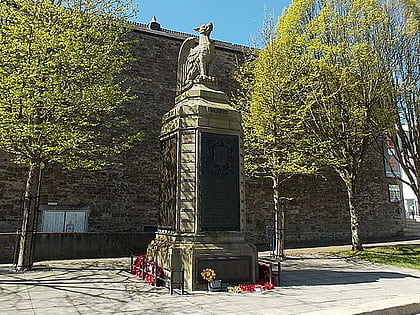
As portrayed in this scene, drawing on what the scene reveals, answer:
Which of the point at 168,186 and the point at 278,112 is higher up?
the point at 278,112

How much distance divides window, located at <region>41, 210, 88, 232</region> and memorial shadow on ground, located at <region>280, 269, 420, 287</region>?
10.6m

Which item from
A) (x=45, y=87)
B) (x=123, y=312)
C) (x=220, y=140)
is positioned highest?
(x=45, y=87)

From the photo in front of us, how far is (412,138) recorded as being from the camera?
16.2 m

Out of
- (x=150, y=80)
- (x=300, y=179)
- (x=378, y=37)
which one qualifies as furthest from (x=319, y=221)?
(x=150, y=80)

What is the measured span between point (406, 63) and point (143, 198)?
48.1 feet

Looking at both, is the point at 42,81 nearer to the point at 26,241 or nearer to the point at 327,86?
the point at 26,241

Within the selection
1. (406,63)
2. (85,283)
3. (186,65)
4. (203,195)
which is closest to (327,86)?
(406,63)

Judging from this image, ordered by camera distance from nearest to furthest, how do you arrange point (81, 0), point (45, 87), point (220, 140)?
1. point (220, 140)
2. point (45, 87)
3. point (81, 0)

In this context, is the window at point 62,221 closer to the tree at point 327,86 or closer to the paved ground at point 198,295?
the paved ground at point 198,295

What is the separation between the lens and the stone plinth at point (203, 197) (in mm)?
7672

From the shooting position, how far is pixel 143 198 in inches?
715

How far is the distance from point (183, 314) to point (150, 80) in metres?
16.2

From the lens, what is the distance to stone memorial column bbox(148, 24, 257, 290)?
302 inches

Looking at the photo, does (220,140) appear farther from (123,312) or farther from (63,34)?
(63,34)
